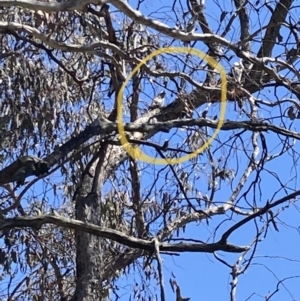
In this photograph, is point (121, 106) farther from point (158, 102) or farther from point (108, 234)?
point (108, 234)

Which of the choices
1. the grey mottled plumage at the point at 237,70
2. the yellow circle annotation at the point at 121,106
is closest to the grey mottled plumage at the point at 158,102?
the yellow circle annotation at the point at 121,106

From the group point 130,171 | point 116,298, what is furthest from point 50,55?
point 116,298

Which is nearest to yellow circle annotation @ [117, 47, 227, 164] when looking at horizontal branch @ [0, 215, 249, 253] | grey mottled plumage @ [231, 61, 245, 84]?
grey mottled plumage @ [231, 61, 245, 84]

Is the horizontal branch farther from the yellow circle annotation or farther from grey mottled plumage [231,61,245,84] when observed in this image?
grey mottled plumage [231,61,245,84]

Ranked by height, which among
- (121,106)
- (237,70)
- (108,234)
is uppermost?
(121,106)

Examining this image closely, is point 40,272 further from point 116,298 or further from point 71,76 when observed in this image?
point 71,76

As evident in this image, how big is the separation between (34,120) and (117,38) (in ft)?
3.85

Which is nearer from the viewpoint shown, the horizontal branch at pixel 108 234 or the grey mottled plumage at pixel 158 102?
the horizontal branch at pixel 108 234

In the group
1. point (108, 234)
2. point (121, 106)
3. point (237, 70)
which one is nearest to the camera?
point (108, 234)

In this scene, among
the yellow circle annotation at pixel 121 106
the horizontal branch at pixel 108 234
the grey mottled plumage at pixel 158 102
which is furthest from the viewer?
the grey mottled plumage at pixel 158 102

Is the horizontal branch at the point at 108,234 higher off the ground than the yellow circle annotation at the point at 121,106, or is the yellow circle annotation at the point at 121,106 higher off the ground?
the yellow circle annotation at the point at 121,106

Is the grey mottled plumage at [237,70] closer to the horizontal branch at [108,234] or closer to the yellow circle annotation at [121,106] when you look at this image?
the yellow circle annotation at [121,106]

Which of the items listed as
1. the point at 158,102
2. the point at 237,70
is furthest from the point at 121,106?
the point at 237,70

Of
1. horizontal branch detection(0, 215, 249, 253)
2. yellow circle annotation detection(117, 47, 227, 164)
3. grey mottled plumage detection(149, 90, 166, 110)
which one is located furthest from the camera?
grey mottled plumage detection(149, 90, 166, 110)
